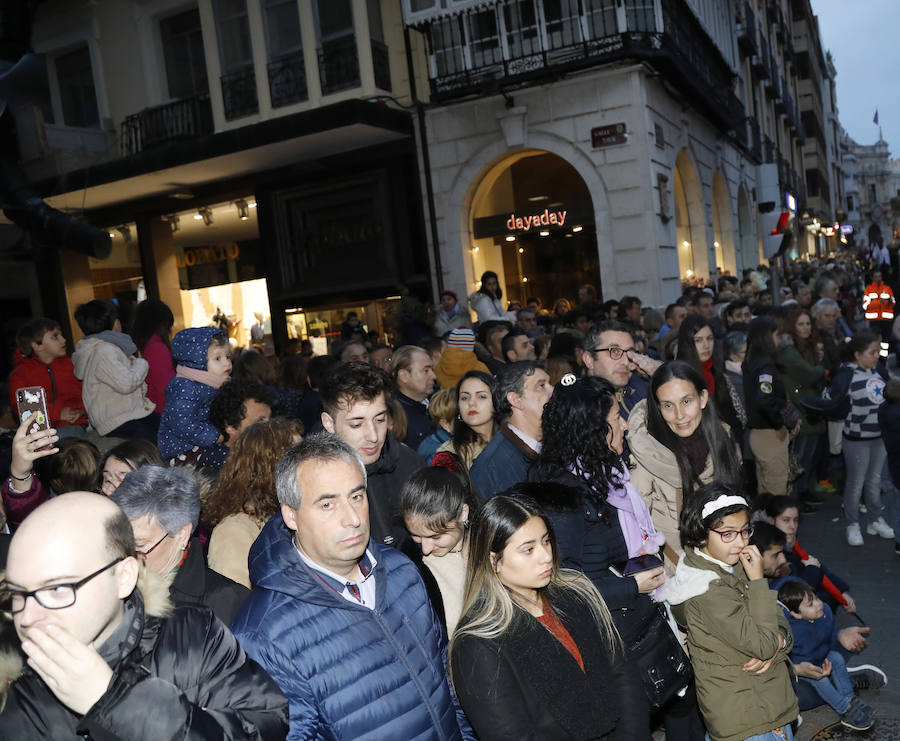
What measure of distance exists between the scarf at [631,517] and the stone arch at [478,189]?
11.2 metres

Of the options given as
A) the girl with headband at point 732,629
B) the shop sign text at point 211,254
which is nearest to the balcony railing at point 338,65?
the shop sign text at point 211,254

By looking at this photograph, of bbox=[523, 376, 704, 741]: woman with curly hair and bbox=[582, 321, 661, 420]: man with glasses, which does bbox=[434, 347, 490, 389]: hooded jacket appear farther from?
bbox=[523, 376, 704, 741]: woman with curly hair

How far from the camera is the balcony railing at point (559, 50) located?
44.3 feet

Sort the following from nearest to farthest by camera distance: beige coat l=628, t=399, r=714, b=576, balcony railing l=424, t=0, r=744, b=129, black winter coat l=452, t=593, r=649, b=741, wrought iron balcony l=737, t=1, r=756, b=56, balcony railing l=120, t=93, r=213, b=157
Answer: black winter coat l=452, t=593, r=649, b=741
beige coat l=628, t=399, r=714, b=576
balcony railing l=424, t=0, r=744, b=129
balcony railing l=120, t=93, r=213, b=157
wrought iron balcony l=737, t=1, r=756, b=56

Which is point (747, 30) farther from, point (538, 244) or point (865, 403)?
point (865, 403)

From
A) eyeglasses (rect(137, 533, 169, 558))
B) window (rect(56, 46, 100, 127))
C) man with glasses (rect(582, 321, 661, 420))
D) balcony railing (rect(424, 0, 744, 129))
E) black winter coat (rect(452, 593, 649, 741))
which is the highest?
window (rect(56, 46, 100, 127))

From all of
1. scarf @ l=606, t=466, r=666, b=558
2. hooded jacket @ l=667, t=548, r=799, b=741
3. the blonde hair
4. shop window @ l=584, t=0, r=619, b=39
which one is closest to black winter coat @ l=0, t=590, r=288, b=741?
the blonde hair

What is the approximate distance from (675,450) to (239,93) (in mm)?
14211

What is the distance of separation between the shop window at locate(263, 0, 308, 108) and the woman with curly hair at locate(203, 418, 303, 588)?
1304 centimetres

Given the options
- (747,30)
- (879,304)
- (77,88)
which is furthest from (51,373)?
(747,30)

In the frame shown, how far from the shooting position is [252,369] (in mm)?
6988

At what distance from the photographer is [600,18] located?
13836mm

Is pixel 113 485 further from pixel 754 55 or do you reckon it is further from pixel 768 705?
pixel 754 55

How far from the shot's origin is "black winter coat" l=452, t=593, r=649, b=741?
2.67 metres
